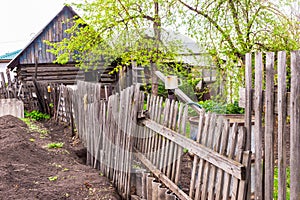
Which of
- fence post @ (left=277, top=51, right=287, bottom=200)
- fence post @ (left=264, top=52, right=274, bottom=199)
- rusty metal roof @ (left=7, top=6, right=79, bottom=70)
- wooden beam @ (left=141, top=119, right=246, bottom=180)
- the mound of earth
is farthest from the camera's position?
rusty metal roof @ (left=7, top=6, right=79, bottom=70)

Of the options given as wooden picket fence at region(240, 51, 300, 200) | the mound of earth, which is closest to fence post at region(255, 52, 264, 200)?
wooden picket fence at region(240, 51, 300, 200)

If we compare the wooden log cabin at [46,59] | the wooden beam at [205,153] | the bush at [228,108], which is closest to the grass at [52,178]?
the wooden beam at [205,153]

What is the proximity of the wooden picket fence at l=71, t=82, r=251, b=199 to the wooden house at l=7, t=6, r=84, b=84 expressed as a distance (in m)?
12.7

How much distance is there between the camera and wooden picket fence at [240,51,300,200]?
2295mm

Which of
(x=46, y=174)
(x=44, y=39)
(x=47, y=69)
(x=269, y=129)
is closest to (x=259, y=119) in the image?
(x=269, y=129)

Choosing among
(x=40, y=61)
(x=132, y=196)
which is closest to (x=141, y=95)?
(x=132, y=196)

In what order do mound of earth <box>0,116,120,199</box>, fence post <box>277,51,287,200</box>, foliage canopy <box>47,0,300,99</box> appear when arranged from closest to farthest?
fence post <box>277,51,287,200</box>
mound of earth <box>0,116,120,199</box>
foliage canopy <box>47,0,300,99</box>

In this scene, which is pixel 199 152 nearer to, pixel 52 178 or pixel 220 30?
pixel 52 178

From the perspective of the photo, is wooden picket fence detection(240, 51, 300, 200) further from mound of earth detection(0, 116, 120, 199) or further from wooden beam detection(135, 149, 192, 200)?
mound of earth detection(0, 116, 120, 199)

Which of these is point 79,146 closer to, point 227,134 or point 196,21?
point 196,21

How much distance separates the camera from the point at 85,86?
312 inches

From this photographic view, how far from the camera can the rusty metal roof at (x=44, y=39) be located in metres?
19.0

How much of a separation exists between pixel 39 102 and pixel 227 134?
12.5 metres

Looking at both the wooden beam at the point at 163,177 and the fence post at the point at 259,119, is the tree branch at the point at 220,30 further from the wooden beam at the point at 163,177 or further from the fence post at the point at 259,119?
the fence post at the point at 259,119
